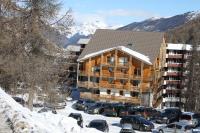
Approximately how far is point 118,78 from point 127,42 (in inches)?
367

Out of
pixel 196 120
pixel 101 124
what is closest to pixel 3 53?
pixel 101 124

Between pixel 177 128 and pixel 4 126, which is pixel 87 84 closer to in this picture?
pixel 177 128

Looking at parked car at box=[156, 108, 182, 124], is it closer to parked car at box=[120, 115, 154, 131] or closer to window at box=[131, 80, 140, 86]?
parked car at box=[120, 115, 154, 131]

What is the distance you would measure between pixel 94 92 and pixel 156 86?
1459cm

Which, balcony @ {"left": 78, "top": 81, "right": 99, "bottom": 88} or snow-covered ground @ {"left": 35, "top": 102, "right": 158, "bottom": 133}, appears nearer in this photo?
snow-covered ground @ {"left": 35, "top": 102, "right": 158, "bottom": 133}

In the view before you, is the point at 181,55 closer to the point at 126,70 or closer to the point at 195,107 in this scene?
the point at 195,107

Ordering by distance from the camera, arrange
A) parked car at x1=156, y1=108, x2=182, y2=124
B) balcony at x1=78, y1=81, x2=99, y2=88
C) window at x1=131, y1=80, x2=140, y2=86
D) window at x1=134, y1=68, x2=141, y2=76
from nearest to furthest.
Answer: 1. parked car at x1=156, y1=108, x2=182, y2=124
2. window at x1=131, y1=80, x2=140, y2=86
3. window at x1=134, y1=68, x2=141, y2=76
4. balcony at x1=78, y1=81, x2=99, y2=88

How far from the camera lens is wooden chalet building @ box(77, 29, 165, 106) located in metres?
86.4

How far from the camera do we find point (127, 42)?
93688 millimetres

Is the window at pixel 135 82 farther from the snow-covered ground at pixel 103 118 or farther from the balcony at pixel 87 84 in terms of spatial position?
the snow-covered ground at pixel 103 118

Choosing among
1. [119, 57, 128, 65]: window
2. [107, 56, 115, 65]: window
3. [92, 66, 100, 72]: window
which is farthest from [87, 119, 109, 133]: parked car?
[92, 66, 100, 72]: window

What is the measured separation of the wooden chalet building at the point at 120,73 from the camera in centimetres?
8638

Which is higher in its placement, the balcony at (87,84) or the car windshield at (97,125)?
the balcony at (87,84)

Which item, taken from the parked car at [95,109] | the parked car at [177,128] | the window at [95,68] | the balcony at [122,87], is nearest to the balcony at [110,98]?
Answer: the balcony at [122,87]
